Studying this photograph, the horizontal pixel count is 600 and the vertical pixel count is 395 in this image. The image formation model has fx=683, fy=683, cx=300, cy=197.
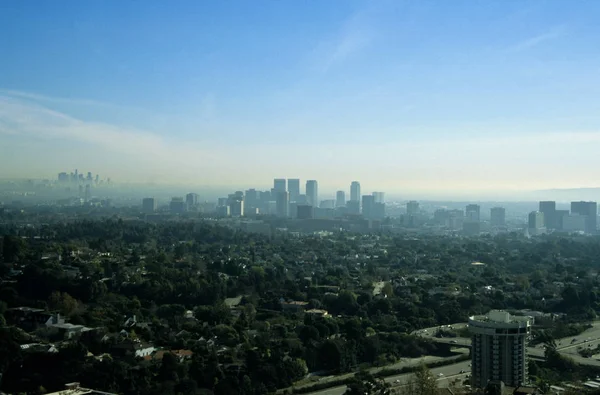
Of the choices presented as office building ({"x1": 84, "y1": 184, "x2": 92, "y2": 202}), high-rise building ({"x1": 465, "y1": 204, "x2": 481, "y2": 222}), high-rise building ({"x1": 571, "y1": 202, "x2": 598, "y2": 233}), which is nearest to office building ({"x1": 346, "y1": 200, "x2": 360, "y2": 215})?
high-rise building ({"x1": 465, "y1": 204, "x2": 481, "y2": 222})

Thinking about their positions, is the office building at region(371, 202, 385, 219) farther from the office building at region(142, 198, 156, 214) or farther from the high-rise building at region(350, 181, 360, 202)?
the office building at region(142, 198, 156, 214)

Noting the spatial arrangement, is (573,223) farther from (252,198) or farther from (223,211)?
(252,198)

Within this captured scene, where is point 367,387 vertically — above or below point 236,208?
below

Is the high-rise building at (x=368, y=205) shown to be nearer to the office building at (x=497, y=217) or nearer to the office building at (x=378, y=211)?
the office building at (x=378, y=211)

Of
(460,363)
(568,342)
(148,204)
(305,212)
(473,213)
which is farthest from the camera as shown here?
(148,204)

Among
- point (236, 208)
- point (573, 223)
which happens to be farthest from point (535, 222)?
point (236, 208)

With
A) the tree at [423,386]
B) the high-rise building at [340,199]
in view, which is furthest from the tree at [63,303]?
the high-rise building at [340,199]

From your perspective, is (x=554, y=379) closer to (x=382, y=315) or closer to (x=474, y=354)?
(x=474, y=354)
